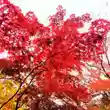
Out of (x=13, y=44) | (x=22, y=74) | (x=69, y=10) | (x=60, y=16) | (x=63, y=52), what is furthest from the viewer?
(x=69, y=10)

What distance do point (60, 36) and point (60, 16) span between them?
2.04 feet

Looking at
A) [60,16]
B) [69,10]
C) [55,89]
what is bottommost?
[55,89]

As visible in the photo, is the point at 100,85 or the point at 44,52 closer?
the point at 44,52

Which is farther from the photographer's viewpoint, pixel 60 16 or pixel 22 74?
pixel 60 16

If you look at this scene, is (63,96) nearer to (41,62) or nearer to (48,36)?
(41,62)

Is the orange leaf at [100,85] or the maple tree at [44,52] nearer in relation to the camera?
the maple tree at [44,52]

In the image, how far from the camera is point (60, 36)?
1.40 meters

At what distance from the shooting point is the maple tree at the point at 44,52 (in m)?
1.43

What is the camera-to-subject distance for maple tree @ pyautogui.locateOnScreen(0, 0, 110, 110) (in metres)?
1.43

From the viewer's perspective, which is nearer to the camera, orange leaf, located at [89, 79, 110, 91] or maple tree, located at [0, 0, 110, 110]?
maple tree, located at [0, 0, 110, 110]

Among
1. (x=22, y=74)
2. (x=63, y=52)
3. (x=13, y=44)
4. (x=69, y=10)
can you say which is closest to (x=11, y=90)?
(x=22, y=74)

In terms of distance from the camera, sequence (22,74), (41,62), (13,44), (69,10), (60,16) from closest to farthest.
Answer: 1. (41,62)
2. (13,44)
3. (22,74)
4. (60,16)
5. (69,10)

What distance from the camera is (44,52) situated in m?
1.46

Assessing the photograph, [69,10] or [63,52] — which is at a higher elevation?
[69,10]
